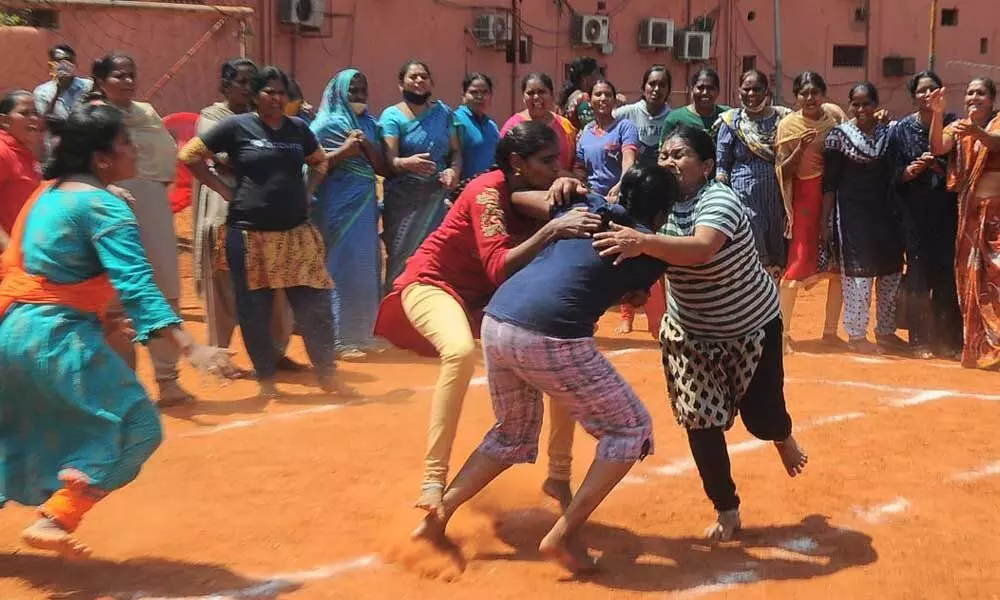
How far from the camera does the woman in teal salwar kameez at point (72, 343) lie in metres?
4.27

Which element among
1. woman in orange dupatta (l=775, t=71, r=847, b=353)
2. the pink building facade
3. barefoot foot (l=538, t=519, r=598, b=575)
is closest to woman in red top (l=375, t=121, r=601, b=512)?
barefoot foot (l=538, t=519, r=598, b=575)

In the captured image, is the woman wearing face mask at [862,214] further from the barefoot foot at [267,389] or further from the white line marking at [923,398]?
the barefoot foot at [267,389]

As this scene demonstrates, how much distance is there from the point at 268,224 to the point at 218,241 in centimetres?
47

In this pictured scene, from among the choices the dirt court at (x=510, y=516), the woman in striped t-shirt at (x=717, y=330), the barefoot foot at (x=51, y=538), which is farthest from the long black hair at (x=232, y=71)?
the barefoot foot at (x=51, y=538)

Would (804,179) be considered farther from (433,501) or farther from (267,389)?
(433,501)

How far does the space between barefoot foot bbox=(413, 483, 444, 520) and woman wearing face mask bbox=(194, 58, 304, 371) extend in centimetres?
365

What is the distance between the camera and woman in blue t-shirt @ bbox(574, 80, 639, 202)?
9.29 meters

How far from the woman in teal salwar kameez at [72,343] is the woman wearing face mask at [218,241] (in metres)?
3.40

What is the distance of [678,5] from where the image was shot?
23.8 meters

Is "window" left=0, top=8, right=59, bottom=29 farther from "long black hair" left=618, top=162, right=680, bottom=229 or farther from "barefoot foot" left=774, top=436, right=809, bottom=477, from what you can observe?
"barefoot foot" left=774, top=436, right=809, bottom=477

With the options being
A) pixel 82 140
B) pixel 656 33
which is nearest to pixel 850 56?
pixel 656 33

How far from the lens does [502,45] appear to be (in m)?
21.3

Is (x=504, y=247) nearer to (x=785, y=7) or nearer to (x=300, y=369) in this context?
(x=300, y=369)

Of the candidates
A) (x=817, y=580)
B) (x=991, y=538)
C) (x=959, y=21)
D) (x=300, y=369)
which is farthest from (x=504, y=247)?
(x=959, y=21)
